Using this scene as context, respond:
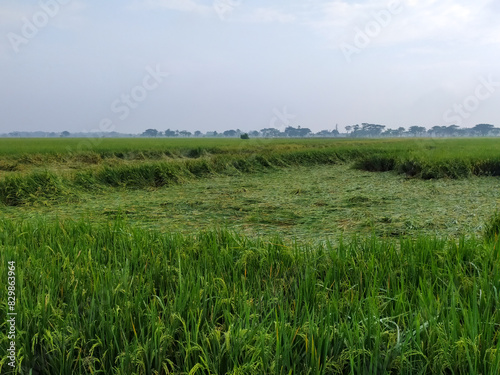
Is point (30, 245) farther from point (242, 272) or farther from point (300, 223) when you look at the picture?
point (300, 223)

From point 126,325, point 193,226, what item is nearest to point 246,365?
point 126,325

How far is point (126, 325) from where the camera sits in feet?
4.40

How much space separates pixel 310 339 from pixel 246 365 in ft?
0.70

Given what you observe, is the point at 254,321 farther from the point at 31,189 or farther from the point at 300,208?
the point at 31,189

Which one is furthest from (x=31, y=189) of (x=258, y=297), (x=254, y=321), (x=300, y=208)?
(x=254, y=321)

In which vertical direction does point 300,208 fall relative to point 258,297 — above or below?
below

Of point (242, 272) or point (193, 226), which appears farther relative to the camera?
point (193, 226)

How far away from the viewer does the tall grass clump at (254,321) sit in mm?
1138

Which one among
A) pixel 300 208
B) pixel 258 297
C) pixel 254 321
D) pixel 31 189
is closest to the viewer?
pixel 254 321

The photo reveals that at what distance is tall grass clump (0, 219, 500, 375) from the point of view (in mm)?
1138

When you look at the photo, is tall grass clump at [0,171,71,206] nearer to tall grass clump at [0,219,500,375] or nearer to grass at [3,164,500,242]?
grass at [3,164,500,242]

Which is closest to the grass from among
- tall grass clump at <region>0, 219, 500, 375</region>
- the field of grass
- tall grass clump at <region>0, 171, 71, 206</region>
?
the field of grass

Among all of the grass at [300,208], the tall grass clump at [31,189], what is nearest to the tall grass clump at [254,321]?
the grass at [300,208]

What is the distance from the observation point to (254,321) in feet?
4.13
